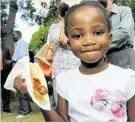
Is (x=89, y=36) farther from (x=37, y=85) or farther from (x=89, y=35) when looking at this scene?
(x=37, y=85)

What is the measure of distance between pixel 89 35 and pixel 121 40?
57.2 inches

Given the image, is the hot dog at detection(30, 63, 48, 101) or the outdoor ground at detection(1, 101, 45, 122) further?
the outdoor ground at detection(1, 101, 45, 122)

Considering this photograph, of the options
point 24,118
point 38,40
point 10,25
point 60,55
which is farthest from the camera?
point 10,25

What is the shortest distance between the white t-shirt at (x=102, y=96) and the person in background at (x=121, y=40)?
133cm

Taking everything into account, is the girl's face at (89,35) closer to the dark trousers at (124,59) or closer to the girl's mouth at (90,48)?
the girl's mouth at (90,48)

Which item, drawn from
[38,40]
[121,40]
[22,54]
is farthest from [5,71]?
[121,40]

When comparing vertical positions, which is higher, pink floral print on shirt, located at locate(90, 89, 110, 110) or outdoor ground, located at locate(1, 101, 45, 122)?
pink floral print on shirt, located at locate(90, 89, 110, 110)

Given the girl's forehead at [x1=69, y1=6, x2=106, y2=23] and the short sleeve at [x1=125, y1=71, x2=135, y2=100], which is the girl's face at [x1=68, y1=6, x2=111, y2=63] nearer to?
the girl's forehead at [x1=69, y1=6, x2=106, y2=23]

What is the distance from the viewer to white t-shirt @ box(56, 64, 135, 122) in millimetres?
1673

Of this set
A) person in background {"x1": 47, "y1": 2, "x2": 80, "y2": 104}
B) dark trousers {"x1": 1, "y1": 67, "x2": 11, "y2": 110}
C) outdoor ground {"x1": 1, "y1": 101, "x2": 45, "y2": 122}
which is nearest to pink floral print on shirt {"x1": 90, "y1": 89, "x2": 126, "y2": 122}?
person in background {"x1": 47, "y1": 2, "x2": 80, "y2": 104}

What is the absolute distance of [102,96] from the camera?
1.67 meters

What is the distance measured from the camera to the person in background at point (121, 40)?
9.98 feet

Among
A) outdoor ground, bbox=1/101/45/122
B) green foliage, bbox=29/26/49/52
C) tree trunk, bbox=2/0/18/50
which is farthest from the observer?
green foliage, bbox=29/26/49/52

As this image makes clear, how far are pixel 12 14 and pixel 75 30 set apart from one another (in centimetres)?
1000
